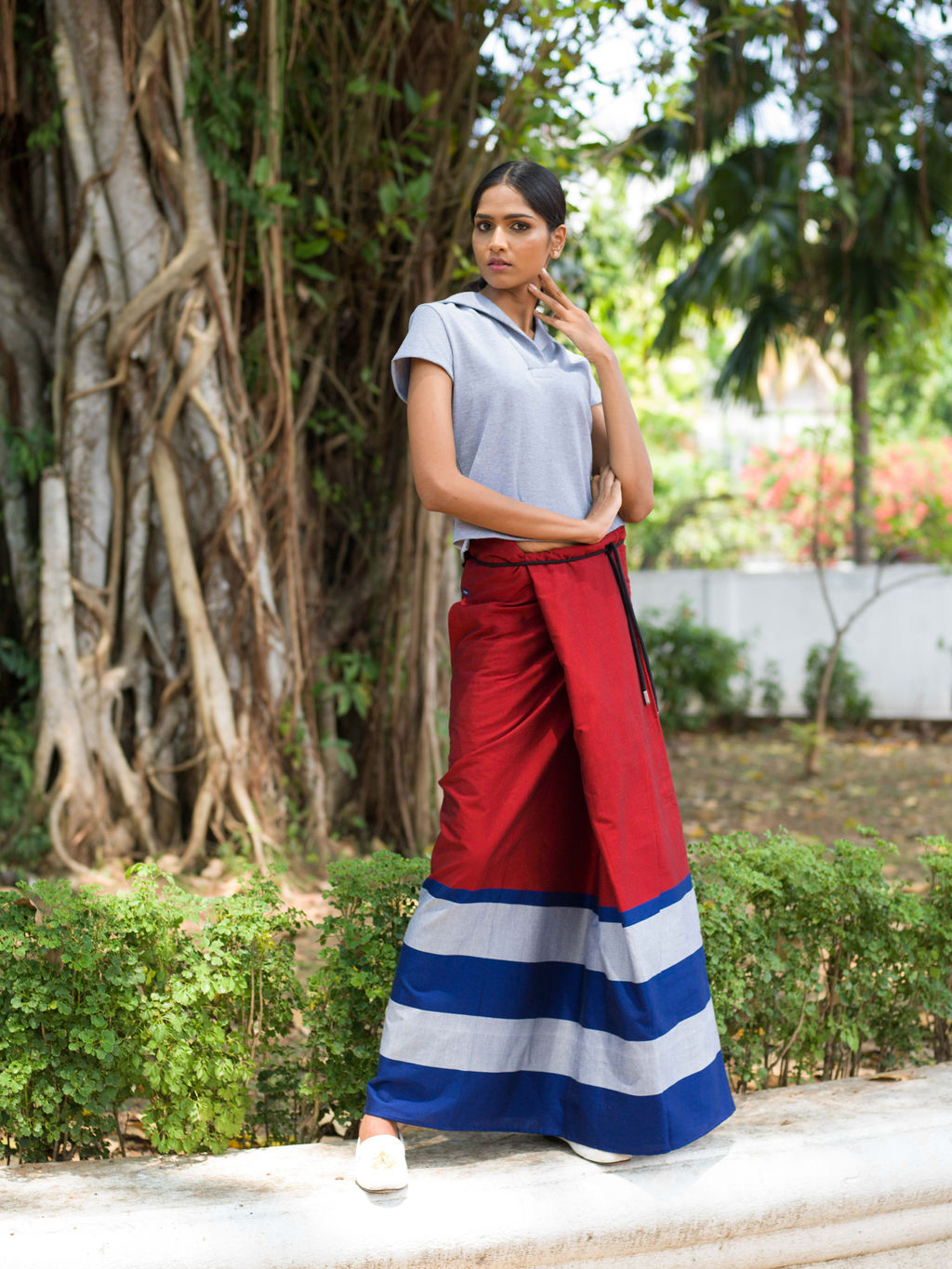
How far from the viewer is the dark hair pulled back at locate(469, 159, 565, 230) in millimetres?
1757

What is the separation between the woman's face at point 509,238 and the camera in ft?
5.77

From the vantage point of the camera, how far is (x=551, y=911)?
1851 millimetres

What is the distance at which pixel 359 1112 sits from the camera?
6.44 feet

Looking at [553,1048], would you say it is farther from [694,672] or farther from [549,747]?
[694,672]

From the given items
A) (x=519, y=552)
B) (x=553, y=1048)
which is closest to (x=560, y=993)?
(x=553, y=1048)

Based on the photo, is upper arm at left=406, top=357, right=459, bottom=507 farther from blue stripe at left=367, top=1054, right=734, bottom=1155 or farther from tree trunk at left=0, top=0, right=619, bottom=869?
Answer: tree trunk at left=0, top=0, right=619, bottom=869

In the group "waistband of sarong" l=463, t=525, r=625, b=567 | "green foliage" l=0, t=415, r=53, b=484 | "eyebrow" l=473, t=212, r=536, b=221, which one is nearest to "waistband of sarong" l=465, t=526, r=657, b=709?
"waistband of sarong" l=463, t=525, r=625, b=567

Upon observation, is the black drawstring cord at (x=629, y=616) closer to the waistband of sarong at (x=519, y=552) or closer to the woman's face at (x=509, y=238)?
the waistband of sarong at (x=519, y=552)

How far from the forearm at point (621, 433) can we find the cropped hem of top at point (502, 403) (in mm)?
53

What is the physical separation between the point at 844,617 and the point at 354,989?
7.92 metres

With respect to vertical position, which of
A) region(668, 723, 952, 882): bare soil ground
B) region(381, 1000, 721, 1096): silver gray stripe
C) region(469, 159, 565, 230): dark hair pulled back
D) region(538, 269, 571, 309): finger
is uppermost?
region(469, 159, 565, 230): dark hair pulled back

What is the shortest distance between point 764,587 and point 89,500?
6.84 meters

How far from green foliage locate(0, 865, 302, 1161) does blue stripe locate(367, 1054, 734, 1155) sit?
11.5 inches

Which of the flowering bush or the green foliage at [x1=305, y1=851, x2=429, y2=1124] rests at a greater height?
the flowering bush
